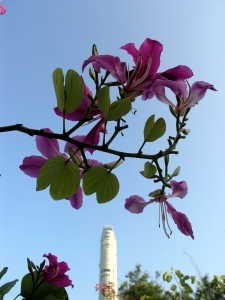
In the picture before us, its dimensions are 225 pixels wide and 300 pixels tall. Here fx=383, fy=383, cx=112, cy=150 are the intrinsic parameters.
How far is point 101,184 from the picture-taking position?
1.51ft

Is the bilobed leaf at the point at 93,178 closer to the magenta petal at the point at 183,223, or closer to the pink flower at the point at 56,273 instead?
the magenta petal at the point at 183,223

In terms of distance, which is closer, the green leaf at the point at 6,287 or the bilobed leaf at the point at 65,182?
the bilobed leaf at the point at 65,182

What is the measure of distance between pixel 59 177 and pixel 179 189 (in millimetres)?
228

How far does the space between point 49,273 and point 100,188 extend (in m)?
0.25

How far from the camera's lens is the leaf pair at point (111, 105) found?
1.38ft

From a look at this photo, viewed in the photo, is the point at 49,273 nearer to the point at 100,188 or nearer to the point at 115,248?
the point at 100,188

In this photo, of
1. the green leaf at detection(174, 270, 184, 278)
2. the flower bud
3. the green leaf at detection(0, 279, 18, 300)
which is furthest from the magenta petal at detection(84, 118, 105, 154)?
the green leaf at detection(174, 270, 184, 278)

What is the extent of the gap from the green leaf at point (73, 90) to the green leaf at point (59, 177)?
60 mm

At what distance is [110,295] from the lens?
157 inches

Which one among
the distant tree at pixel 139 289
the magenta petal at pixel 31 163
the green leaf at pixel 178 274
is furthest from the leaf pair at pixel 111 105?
the distant tree at pixel 139 289

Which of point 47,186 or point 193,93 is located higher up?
point 193,93

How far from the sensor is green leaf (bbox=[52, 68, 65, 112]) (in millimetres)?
416

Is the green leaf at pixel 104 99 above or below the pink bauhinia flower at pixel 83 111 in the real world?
below

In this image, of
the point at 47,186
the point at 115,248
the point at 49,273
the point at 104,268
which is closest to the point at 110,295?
the point at 49,273
